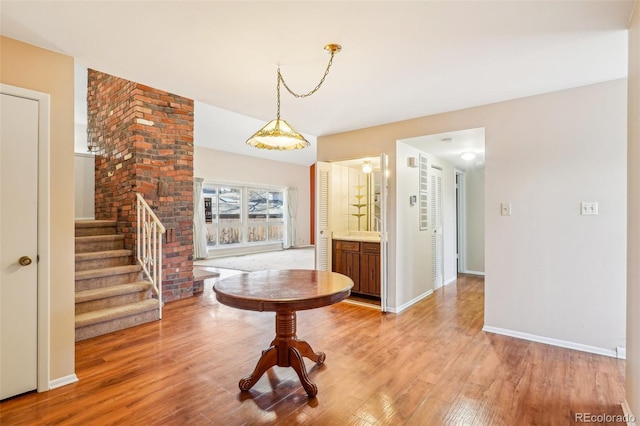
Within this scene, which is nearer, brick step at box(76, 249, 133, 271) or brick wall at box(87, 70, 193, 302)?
brick step at box(76, 249, 133, 271)

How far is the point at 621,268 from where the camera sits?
2678mm

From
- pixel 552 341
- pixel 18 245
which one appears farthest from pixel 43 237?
pixel 552 341

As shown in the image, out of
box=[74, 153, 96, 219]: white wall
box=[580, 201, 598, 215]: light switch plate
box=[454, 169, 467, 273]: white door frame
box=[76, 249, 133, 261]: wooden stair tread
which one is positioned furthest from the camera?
box=[454, 169, 467, 273]: white door frame

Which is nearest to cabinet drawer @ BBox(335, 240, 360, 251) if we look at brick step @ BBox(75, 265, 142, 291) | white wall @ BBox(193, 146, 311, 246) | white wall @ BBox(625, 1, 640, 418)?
brick step @ BBox(75, 265, 142, 291)

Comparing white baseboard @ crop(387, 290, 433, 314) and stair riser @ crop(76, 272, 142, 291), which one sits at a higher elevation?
stair riser @ crop(76, 272, 142, 291)

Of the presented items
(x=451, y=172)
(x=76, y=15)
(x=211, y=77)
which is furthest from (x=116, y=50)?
(x=451, y=172)

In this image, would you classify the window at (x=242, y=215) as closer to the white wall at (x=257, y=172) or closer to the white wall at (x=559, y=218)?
the white wall at (x=257, y=172)

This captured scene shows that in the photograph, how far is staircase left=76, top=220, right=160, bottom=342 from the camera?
10.6 ft

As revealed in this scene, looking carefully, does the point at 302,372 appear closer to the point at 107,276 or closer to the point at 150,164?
the point at 107,276

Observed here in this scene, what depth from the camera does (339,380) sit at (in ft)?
7.63

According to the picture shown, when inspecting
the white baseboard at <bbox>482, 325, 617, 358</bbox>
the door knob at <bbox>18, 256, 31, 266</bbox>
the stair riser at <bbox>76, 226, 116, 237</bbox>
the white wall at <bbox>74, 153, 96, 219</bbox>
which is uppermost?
the white wall at <bbox>74, 153, 96, 219</bbox>

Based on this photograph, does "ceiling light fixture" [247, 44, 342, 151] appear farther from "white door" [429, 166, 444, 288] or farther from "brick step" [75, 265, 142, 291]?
"white door" [429, 166, 444, 288]

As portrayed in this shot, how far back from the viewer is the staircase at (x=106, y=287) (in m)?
3.23

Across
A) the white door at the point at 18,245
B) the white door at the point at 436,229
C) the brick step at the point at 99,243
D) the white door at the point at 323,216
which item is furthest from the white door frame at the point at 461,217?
the white door at the point at 18,245
